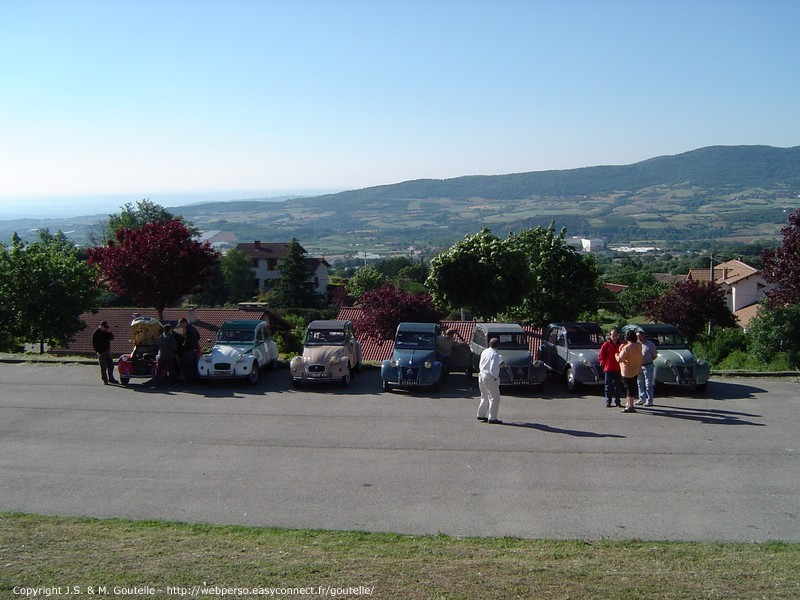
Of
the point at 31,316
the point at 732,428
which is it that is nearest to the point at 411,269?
the point at 31,316

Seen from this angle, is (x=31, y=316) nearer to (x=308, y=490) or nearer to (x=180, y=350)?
(x=180, y=350)

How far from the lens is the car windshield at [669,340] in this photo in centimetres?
1658

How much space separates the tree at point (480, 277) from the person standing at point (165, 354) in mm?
10672

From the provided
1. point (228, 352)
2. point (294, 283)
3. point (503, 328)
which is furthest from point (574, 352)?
point (294, 283)

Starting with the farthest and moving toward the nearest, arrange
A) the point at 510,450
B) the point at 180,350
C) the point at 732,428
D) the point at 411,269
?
the point at 411,269, the point at 180,350, the point at 732,428, the point at 510,450

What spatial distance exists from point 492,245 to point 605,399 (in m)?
10.5

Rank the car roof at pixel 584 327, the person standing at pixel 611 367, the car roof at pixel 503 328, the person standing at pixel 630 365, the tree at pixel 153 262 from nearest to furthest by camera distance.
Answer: the person standing at pixel 630 365 < the person standing at pixel 611 367 < the car roof at pixel 503 328 < the car roof at pixel 584 327 < the tree at pixel 153 262

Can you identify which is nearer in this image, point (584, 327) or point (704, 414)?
point (704, 414)

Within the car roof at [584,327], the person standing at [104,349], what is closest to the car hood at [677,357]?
the car roof at [584,327]

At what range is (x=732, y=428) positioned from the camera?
1283 centimetres

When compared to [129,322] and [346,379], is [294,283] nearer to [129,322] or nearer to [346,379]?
[129,322]

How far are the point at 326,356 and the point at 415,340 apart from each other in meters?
2.19

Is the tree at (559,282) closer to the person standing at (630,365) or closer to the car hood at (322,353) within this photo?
the car hood at (322,353)

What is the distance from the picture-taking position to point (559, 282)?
92.6 ft
